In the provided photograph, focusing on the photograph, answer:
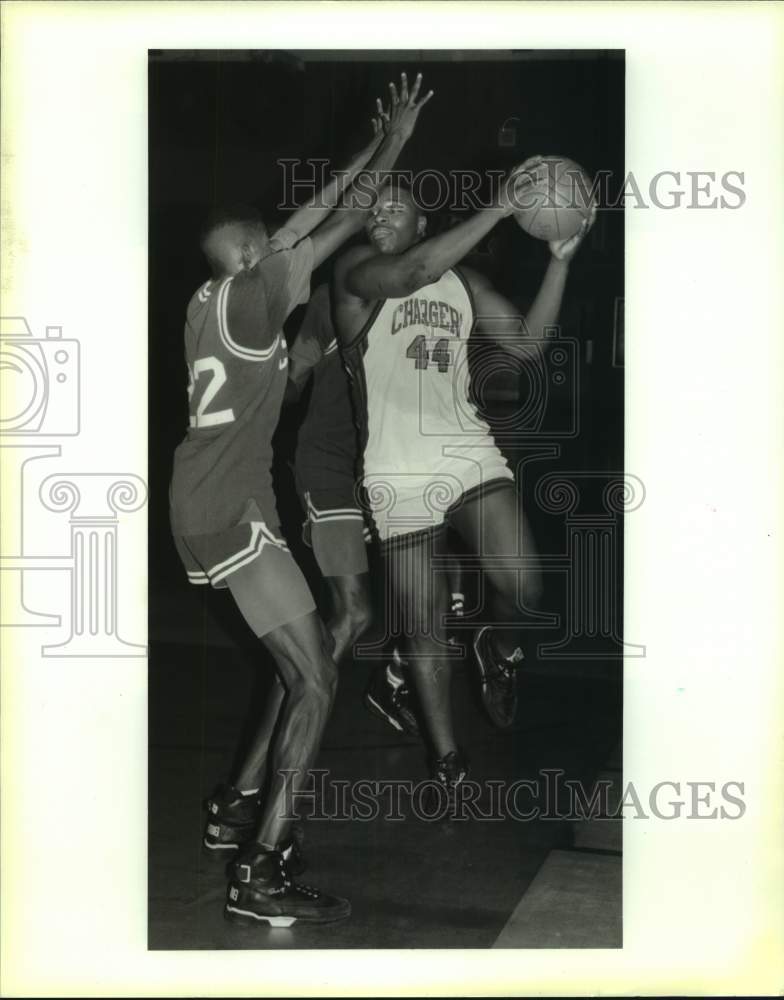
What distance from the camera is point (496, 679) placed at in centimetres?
305

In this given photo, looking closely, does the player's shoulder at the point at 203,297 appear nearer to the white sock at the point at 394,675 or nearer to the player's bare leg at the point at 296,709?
the player's bare leg at the point at 296,709

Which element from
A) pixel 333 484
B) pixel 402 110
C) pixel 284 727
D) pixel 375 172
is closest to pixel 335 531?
pixel 333 484

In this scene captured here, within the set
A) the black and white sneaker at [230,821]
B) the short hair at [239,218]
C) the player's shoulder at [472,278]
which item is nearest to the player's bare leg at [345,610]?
the black and white sneaker at [230,821]

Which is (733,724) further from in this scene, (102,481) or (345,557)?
(102,481)

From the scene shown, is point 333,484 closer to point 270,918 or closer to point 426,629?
point 426,629

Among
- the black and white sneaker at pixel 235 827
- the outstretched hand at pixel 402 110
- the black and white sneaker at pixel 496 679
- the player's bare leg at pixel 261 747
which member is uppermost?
the outstretched hand at pixel 402 110

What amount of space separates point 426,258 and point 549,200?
310 millimetres

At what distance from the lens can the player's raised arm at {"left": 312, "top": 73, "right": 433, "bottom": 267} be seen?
2.98 m

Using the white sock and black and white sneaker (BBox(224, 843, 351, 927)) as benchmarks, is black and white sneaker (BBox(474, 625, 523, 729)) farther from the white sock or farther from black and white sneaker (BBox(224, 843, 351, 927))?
black and white sneaker (BBox(224, 843, 351, 927))

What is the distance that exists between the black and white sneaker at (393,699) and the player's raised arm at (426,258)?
0.84 metres

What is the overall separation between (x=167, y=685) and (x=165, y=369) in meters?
0.73

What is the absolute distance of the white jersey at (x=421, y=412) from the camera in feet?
9.89

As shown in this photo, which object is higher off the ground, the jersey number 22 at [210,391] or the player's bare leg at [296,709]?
the jersey number 22 at [210,391]

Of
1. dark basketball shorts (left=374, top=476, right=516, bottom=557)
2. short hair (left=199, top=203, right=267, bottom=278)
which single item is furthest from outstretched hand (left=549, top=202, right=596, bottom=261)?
short hair (left=199, top=203, right=267, bottom=278)
